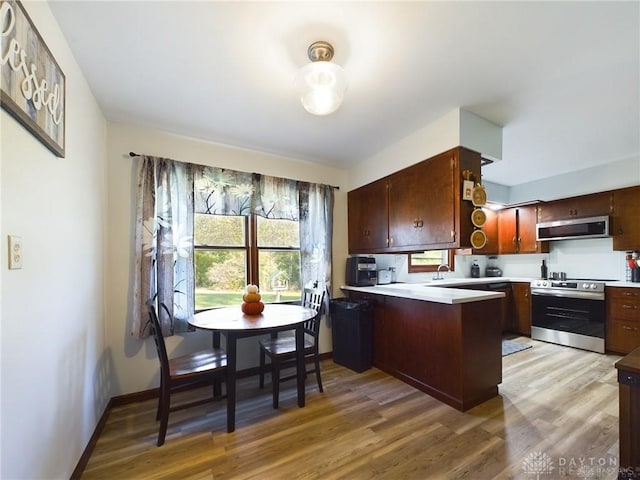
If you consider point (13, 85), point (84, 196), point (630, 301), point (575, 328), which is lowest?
point (575, 328)

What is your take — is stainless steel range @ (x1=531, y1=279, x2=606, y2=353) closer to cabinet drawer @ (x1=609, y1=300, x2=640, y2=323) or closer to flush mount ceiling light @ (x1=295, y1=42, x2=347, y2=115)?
cabinet drawer @ (x1=609, y1=300, x2=640, y2=323)

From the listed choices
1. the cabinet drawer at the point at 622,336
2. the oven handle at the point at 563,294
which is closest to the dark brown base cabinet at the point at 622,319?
the cabinet drawer at the point at 622,336

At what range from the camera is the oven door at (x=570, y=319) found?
3484 mm

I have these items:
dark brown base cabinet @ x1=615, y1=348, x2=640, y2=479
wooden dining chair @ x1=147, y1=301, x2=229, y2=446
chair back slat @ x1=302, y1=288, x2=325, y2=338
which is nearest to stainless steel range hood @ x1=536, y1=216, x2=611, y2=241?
dark brown base cabinet @ x1=615, y1=348, x2=640, y2=479

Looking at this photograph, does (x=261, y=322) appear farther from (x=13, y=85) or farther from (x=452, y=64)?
(x=452, y=64)

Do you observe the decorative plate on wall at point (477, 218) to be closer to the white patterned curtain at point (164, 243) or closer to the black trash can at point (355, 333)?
the black trash can at point (355, 333)

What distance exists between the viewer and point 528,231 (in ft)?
14.6

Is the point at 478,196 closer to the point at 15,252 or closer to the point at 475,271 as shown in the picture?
the point at 15,252

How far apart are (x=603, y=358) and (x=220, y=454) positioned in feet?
14.4

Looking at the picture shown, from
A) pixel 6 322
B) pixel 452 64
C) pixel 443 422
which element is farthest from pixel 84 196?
pixel 443 422

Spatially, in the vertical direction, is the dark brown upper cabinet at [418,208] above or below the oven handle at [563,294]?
above

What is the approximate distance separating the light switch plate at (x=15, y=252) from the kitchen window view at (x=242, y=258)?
5.56 feet

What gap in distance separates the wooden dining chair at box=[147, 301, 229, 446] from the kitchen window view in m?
0.72

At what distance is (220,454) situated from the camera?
1.75 meters
